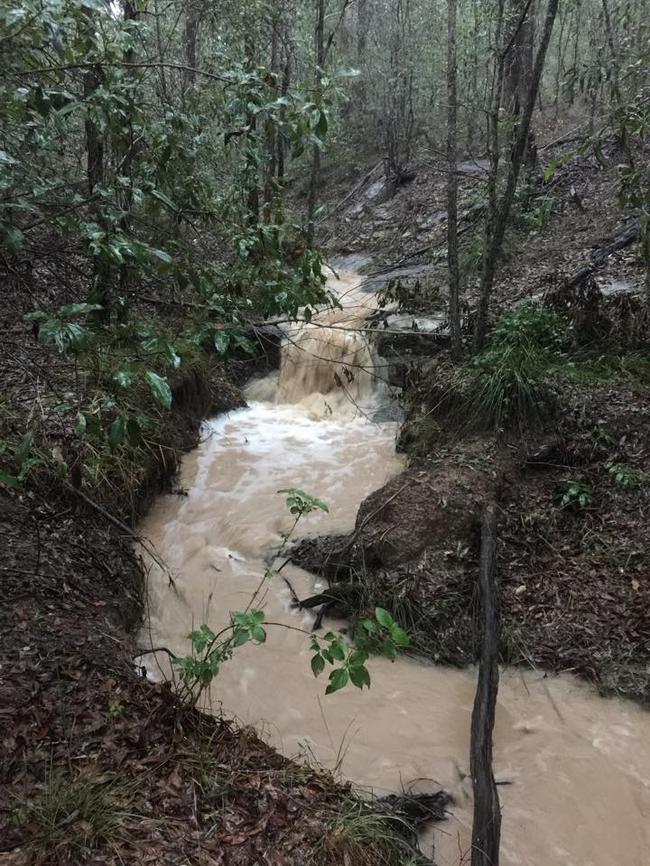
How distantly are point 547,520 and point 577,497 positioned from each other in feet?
1.10

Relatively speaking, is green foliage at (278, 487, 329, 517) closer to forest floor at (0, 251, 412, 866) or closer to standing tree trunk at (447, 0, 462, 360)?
forest floor at (0, 251, 412, 866)

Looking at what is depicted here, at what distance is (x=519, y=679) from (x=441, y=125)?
18.9 meters

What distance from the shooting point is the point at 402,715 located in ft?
12.6

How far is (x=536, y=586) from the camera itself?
4680mm

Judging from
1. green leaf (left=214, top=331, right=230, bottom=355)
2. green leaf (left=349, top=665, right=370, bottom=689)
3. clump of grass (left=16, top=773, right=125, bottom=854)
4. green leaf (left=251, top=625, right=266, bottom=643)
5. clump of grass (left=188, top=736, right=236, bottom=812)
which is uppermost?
green leaf (left=214, top=331, right=230, bottom=355)

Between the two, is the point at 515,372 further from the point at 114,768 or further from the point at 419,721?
the point at 114,768

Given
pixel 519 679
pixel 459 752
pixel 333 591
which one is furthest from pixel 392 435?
pixel 459 752

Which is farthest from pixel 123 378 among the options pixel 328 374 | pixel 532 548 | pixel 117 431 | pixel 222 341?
pixel 328 374

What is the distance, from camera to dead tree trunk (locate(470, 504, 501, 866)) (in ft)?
8.93

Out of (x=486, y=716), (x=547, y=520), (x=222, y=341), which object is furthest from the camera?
(x=547, y=520)

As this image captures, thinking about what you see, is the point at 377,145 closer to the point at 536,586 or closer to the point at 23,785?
the point at 536,586

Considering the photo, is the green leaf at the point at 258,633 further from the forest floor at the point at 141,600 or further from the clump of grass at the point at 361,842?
the clump of grass at the point at 361,842

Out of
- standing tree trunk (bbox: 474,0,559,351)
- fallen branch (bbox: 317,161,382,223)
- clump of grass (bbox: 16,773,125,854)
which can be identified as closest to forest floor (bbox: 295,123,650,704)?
standing tree trunk (bbox: 474,0,559,351)

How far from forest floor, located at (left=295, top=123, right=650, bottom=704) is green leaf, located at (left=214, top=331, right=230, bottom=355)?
2669 millimetres
